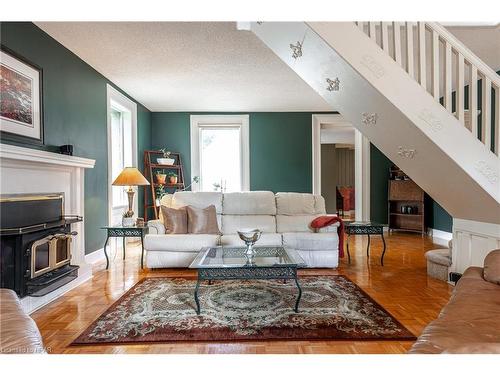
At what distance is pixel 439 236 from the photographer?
6254 millimetres

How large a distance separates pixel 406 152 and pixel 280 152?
14.6 feet

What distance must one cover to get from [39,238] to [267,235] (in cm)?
237

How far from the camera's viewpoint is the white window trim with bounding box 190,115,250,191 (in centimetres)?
721

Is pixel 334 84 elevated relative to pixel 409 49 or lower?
lower

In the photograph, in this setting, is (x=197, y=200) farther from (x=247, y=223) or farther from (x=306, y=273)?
(x=306, y=273)

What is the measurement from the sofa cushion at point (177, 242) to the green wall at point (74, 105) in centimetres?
93

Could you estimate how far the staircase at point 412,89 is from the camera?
8.25 ft

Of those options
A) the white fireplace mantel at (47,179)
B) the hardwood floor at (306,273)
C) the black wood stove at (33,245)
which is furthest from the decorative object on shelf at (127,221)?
the black wood stove at (33,245)

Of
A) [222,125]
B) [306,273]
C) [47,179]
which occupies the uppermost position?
[222,125]

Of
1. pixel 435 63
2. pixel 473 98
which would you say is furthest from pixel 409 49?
pixel 473 98

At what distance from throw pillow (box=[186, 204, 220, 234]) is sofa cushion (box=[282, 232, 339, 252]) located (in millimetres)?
951
